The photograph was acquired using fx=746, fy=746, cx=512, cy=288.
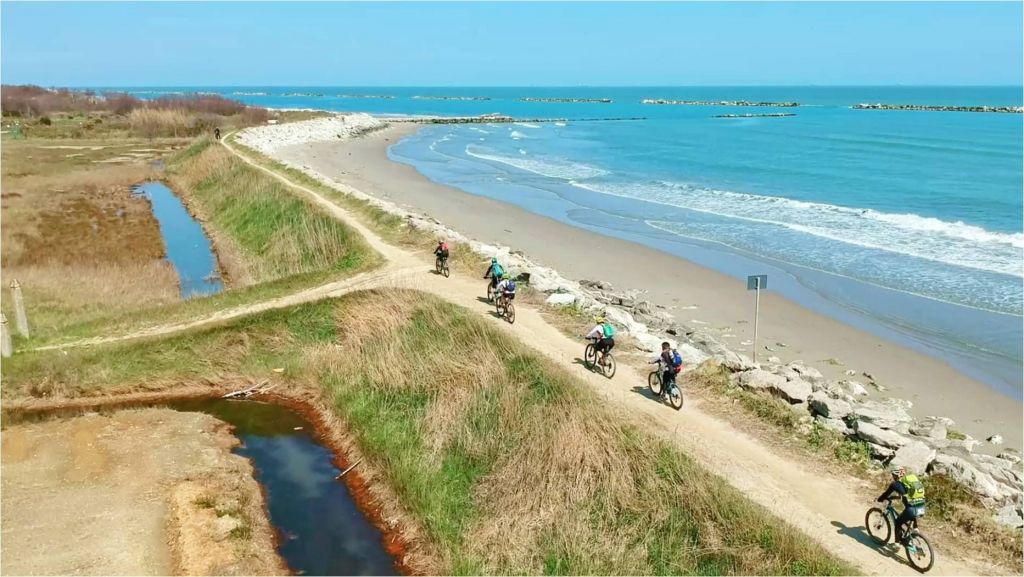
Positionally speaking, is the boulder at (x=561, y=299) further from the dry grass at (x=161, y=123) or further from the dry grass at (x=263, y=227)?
the dry grass at (x=161, y=123)

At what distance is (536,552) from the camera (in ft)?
36.7

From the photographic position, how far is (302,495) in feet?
46.1

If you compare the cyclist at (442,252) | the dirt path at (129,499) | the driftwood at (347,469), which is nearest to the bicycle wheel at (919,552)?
the dirt path at (129,499)

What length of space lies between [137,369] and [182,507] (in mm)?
7202

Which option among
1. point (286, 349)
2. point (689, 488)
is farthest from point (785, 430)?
point (286, 349)

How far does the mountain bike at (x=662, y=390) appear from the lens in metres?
14.6

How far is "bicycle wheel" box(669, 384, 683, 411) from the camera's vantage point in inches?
575

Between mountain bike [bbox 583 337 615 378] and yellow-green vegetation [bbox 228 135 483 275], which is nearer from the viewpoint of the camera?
mountain bike [bbox 583 337 615 378]

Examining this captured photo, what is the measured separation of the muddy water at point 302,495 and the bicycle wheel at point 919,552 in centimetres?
754

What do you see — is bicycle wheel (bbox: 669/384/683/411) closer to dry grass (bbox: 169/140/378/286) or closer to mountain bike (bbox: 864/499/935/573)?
mountain bike (bbox: 864/499/935/573)

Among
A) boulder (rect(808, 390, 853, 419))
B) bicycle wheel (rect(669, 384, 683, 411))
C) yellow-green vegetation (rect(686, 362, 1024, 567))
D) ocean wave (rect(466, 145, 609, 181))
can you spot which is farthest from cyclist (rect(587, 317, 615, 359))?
ocean wave (rect(466, 145, 609, 181))

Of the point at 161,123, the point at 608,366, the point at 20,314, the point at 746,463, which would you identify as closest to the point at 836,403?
the point at 746,463

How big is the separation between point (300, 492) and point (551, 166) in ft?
171

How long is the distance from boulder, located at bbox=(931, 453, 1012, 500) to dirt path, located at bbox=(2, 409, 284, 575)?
10.7 m
